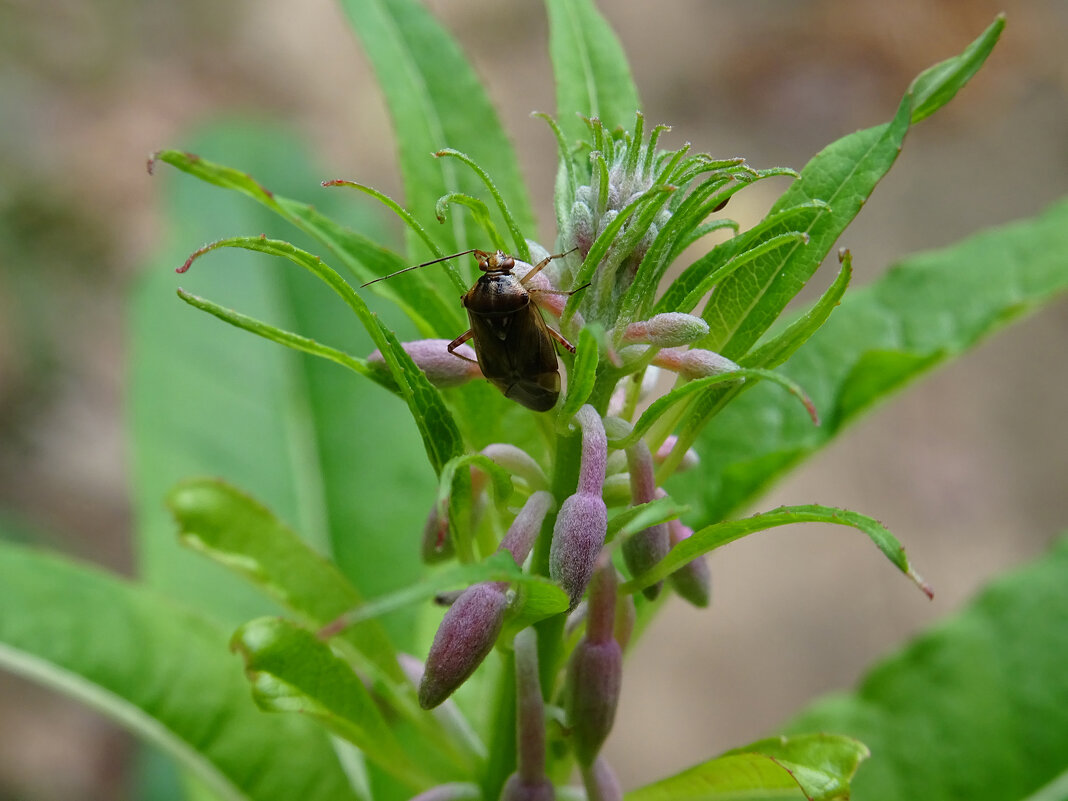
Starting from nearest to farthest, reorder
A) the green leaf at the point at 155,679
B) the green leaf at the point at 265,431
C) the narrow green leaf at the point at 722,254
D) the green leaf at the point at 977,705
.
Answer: the narrow green leaf at the point at 722,254 → the green leaf at the point at 155,679 → the green leaf at the point at 977,705 → the green leaf at the point at 265,431

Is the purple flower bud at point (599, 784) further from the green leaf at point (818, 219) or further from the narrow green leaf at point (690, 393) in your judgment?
the green leaf at point (818, 219)

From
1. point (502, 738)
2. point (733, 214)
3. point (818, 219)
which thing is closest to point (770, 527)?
point (818, 219)

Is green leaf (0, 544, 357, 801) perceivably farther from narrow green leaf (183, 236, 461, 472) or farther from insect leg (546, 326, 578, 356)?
insect leg (546, 326, 578, 356)

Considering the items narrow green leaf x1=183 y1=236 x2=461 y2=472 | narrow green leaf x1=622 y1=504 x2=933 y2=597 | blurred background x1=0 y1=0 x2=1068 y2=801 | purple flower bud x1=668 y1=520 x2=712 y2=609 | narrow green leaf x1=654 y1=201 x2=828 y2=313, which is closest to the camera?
narrow green leaf x1=622 y1=504 x2=933 y2=597

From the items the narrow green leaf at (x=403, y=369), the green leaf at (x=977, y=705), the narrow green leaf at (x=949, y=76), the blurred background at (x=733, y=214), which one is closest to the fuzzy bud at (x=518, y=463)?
the narrow green leaf at (x=403, y=369)

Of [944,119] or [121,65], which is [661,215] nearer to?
[944,119]

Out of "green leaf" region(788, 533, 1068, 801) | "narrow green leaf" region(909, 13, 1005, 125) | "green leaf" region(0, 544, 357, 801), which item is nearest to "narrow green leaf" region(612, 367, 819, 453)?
"narrow green leaf" region(909, 13, 1005, 125)
